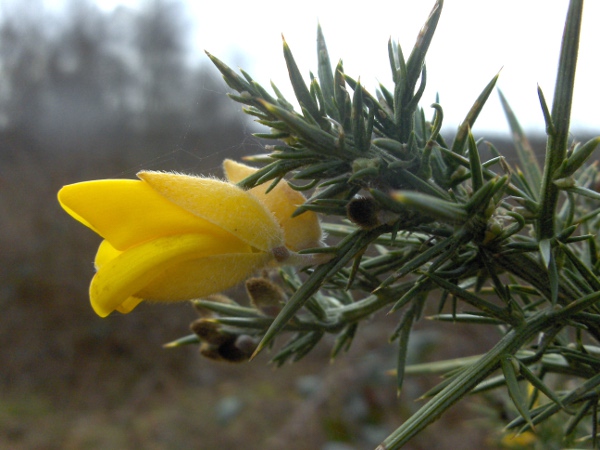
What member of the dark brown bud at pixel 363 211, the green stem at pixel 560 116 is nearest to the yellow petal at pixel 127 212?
the dark brown bud at pixel 363 211

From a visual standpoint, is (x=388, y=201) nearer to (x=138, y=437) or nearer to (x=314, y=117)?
(x=314, y=117)

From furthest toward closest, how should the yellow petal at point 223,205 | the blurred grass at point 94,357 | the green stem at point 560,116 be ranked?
the blurred grass at point 94,357
the yellow petal at point 223,205
the green stem at point 560,116

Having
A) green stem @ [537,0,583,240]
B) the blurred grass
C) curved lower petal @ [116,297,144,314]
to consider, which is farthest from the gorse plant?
the blurred grass

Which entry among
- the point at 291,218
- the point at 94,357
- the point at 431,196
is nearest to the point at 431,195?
the point at 431,196

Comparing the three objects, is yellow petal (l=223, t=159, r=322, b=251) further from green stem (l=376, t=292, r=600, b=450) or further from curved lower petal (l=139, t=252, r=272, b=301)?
green stem (l=376, t=292, r=600, b=450)

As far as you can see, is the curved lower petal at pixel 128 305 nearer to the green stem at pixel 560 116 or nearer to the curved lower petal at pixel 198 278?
the curved lower petal at pixel 198 278

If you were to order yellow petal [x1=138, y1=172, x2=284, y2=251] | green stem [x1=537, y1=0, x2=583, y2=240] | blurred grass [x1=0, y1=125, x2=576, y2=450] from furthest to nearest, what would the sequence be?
1. blurred grass [x1=0, y1=125, x2=576, y2=450]
2. yellow petal [x1=138, y1=172, x2=284, y2=251]
3. green stem [x1=537, y1=0, x2=583, y2=240]
